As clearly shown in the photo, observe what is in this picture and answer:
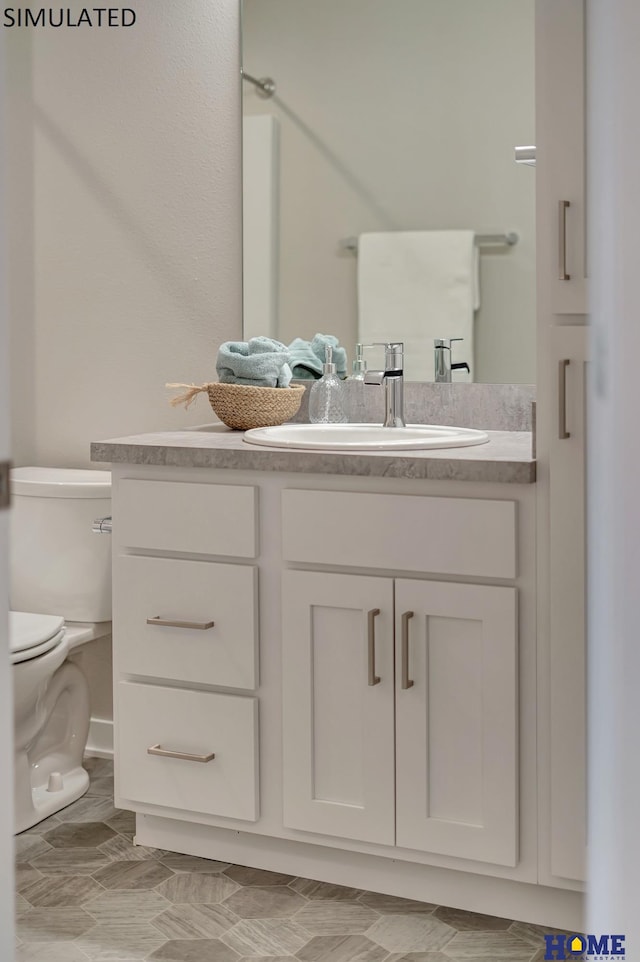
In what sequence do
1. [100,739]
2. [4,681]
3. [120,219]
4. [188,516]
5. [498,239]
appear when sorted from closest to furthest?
[4,681], [188,516], [498,239], [120,219], [100,739]

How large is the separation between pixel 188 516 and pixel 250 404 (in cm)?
34

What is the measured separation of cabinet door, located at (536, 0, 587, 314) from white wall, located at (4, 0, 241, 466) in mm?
985

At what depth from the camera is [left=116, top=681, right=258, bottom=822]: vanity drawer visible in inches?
83.8

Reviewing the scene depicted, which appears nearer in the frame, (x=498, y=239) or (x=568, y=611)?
(x=568, y=611)

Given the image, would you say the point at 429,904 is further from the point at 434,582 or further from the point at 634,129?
the point at 634,129

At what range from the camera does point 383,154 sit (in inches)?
96.6

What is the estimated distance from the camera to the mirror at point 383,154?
233 cm

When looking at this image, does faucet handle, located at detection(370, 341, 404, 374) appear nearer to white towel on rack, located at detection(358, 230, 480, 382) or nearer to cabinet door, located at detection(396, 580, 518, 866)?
white towel on rack, located at detection(358, 230, 480, 382)

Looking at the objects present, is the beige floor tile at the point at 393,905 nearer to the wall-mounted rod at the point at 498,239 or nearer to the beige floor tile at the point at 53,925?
the beige floor tile at the point at 53,925

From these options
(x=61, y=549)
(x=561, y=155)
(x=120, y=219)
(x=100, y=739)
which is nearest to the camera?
(x=561, y=155)

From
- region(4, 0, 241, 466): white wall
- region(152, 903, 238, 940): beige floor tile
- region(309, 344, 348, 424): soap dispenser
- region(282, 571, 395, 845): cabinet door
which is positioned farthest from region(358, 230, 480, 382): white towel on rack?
region(152, 903, 238, 940): beige floor tile

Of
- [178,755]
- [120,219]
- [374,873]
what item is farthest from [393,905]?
[120,219]

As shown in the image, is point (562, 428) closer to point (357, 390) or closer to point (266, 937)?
point (357, 390)

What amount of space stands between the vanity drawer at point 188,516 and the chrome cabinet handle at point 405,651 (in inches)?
12.5
